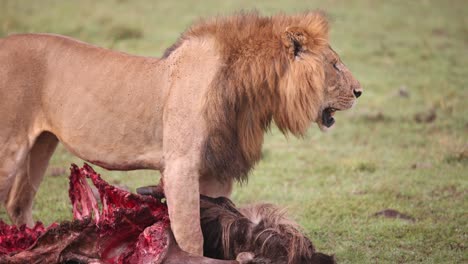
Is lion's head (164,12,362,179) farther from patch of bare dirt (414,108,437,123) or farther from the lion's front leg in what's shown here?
patch of bare dirt (414,108,437,123)

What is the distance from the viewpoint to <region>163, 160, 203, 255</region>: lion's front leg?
3775 mm

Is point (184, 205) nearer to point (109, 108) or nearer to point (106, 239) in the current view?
point (106, 239)

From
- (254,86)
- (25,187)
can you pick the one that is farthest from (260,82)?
(25,187)

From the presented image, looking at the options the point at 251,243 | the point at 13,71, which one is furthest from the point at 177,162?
the point at 13,71

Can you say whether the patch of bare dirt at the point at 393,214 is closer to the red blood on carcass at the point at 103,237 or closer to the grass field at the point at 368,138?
the grass field at the point at 368,138

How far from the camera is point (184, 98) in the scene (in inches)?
156

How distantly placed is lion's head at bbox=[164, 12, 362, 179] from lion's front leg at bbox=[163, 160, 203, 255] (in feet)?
0.45

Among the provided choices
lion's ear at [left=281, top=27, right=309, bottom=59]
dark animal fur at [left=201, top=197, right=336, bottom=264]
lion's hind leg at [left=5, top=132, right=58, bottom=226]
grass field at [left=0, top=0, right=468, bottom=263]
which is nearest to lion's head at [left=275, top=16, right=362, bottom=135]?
lion's ear at [left=281, top=27, right=309, bottom=59]

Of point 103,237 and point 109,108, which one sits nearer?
point 103,237

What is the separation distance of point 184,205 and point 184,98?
549 millimetres

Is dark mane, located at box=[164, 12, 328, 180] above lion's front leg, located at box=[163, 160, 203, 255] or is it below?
above

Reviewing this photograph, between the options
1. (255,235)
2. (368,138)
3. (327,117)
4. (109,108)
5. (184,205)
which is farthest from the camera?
(368,138)

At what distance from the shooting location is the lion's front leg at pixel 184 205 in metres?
3.78

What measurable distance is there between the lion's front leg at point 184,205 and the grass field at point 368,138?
1.21 m
